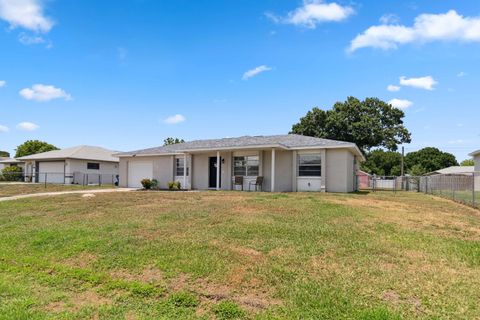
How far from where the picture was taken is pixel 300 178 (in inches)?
754

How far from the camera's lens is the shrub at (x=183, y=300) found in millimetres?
4109

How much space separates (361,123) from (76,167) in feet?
97.6

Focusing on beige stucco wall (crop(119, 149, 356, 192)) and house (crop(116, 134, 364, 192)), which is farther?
house (crop(116, 134, 364, 192))

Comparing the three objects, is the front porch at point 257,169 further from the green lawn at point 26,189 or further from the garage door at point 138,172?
the green lawn at point 26,189

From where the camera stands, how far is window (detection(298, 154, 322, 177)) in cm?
1881

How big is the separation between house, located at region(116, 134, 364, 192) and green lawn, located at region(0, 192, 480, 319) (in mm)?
9695

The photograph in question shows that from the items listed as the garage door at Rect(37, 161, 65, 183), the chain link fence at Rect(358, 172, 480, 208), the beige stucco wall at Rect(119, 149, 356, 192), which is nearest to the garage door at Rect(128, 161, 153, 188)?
the beige stucco wall at Rect(119, 149, 356, 192)

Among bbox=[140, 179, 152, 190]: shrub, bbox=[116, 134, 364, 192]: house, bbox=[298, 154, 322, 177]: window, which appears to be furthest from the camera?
bbox=[140, 179, 152, 190]: shrub

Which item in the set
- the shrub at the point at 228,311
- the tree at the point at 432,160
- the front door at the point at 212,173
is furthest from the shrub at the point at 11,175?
the tree at the point at 432,160

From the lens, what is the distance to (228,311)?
3.87 meters

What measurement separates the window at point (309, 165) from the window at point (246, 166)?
261cm

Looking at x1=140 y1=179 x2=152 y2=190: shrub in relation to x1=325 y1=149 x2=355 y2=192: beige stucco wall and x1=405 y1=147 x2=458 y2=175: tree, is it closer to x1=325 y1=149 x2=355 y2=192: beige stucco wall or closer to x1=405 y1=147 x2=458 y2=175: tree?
x1=325 y1=149 x2=355 y2=192: beige stucco wall

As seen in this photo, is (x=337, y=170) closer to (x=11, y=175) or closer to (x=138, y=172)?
(x=138, y=172)

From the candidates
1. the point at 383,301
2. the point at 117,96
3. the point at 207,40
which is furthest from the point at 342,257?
the point at 117,96
